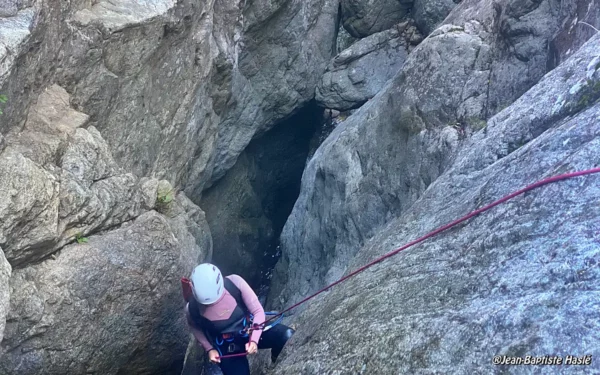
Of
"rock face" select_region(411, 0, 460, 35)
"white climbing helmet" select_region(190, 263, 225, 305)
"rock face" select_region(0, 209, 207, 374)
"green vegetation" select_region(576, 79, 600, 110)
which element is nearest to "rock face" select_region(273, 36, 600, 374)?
"green vegetation" select_region(576, 79, 600, 110)

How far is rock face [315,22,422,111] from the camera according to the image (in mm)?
15688

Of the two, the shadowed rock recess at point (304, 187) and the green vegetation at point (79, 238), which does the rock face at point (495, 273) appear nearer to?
the shadowed rock recess at point (304, 187)

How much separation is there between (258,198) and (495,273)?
1268 cm

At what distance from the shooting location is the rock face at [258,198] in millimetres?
15008

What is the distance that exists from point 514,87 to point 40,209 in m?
6.77

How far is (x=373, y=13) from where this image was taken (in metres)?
15.9

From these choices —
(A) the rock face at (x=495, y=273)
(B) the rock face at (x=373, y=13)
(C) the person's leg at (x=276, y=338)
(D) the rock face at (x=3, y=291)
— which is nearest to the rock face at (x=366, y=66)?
(B) the rock face at (x=373, y=13)

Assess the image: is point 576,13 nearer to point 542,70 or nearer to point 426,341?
point 542,70

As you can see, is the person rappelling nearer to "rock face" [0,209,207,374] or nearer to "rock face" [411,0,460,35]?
"rock face" [0,209,207,374]

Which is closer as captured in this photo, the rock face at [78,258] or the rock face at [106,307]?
the rock face at [78,258]

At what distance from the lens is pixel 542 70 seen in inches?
328

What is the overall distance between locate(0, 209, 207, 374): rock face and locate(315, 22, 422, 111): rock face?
7.86m

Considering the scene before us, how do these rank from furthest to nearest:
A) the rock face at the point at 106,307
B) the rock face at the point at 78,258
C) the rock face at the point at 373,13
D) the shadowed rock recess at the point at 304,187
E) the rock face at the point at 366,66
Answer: the rock face at the point at 373,13 → the rock face at the point at 366,66 → the rock face at the point at 106,307 → the rock face at the point at 78,258 → the shadowed rock recess at the point at 304,187

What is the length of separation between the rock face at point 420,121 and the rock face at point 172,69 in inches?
111
